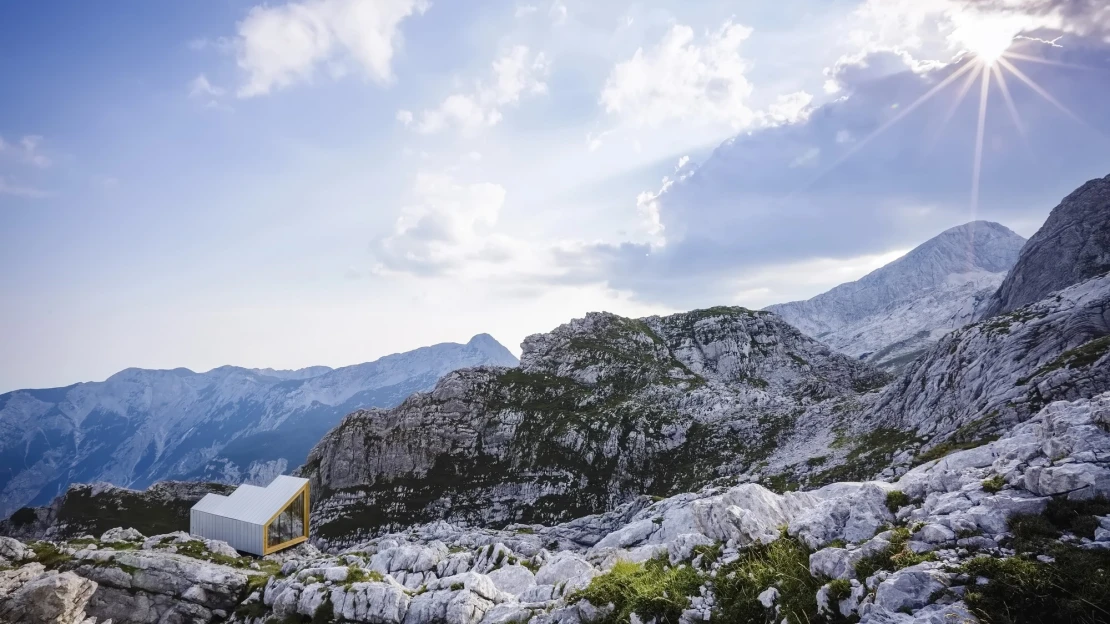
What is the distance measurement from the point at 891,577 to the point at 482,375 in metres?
102

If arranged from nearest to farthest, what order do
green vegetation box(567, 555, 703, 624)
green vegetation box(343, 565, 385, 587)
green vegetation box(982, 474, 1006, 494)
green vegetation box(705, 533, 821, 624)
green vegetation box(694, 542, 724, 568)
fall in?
1. green vegetation box(705, 533, 821, 624)
2. green vegetation box(567, 555, 703, 624)
3. green vegetation box(982, 474, 1006, 494)
4. green vegetation box(694, 542, 724, 568)
5. green vegetation box(343, 565, 385, 587)

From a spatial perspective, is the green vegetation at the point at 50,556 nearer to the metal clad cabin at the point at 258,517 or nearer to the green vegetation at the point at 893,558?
the metal clad cabin at the point at 258,517

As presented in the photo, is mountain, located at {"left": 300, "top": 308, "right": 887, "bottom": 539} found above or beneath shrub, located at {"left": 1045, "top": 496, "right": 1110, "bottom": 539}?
beneath

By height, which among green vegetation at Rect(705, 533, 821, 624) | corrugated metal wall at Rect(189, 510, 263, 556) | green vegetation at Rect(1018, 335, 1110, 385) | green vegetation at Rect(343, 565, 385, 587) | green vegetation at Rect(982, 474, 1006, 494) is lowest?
corrugated metal wall at Rect(189, 510, 263, 556)

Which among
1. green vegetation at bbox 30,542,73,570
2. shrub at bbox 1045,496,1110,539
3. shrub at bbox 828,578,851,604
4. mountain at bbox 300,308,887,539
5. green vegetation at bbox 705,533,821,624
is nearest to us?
shrub at bbox 1045,496,1110,539

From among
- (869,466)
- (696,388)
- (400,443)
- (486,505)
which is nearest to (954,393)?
(869,466)

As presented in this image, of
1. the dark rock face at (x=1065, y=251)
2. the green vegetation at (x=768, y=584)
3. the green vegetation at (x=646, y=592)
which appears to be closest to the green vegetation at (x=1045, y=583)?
the green vegetation at (x=768, y=584)

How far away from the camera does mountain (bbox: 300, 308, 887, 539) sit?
7638 cm

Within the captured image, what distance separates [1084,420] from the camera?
14445 mm

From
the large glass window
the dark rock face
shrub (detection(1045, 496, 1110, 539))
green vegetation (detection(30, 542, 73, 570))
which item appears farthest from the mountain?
shrub (detection(1045, 496, 1110, 539))

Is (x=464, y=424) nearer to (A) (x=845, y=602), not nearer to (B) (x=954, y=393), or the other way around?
(B) (x=954, y=393)

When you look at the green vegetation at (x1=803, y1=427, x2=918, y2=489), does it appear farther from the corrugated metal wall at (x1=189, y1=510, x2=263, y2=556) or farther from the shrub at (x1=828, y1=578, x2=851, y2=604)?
the corrugated metal wall at (x1=189, y1=510, x2=263, y2=556)

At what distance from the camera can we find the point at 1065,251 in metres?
125

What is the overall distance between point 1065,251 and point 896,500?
16870cm
